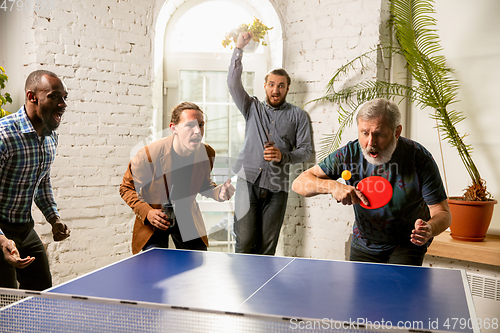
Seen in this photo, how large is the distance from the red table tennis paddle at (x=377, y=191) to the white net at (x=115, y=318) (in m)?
1.21

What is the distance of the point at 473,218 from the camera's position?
10.4 ft

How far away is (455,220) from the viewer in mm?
3242

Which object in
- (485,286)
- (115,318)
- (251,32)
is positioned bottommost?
(485,286)

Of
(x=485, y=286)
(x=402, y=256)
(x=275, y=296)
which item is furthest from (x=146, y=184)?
(x=485, y=286)

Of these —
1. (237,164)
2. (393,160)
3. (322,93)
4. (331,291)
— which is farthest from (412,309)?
(322,93)

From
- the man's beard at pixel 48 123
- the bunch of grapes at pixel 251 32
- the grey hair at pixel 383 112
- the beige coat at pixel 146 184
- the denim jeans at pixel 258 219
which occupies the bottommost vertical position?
the denim jeans at pixel 258 219

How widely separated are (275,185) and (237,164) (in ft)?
1.36

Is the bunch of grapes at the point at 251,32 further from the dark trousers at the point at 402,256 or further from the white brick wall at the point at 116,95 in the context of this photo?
the dark trousers at the point at 402,256

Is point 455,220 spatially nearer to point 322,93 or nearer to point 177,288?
point 322,93

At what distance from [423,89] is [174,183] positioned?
7.25 feet

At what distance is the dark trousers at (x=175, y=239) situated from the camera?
264cm

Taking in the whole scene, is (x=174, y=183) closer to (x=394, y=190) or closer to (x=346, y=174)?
(x=346, y=174)

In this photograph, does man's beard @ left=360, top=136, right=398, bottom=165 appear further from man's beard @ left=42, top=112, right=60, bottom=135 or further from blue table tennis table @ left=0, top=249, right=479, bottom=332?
A: man's beard @ left=42, top=112, right=60, bottom=135

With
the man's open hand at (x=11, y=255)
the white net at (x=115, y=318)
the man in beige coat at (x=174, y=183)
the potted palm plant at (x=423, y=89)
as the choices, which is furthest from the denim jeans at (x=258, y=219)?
the white net at (x=115, y=318)
